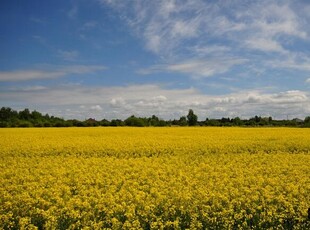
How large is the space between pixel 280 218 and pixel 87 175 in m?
6.53

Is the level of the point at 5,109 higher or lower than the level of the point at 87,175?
higher

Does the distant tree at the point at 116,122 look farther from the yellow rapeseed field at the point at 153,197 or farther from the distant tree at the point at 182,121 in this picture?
the yellow rapeseed field at the point at 153,197

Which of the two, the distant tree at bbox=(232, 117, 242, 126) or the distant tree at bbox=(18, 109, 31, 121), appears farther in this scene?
the distant tree at bbox=(18, 109, 31, 121)

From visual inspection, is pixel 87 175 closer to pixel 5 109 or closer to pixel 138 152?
pixel 138 152

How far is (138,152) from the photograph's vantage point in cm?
1964

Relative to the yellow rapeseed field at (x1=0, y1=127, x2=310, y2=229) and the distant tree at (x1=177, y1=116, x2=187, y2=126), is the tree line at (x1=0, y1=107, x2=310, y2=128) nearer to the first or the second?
the distant tree at (x1=177, y1=116, x2=187, y2=126)

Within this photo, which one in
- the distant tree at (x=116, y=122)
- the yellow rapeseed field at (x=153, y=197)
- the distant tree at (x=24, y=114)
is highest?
the distant tree at (x=24, y=114)

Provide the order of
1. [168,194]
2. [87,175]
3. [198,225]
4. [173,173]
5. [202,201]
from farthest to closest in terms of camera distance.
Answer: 1. [173,173]
2. [87,175]
3. [168,194]
4. [202,201]
5. [198,225]

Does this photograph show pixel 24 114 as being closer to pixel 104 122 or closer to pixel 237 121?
pixel 104 122

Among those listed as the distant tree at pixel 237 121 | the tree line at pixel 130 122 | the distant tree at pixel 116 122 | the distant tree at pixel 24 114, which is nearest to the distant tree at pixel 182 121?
the tree line at pixel 130 122

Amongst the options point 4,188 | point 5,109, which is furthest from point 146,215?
point 5,109

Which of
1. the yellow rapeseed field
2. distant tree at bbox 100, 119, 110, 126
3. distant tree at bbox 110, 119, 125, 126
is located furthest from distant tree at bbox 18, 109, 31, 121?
the yellow rapeseed field

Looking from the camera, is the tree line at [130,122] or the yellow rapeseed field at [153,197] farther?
the tree line at [130,122]

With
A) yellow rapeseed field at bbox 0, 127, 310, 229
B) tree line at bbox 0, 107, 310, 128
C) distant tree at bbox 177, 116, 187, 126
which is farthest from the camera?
distant tree at bbox 177, 116, 187, 126
